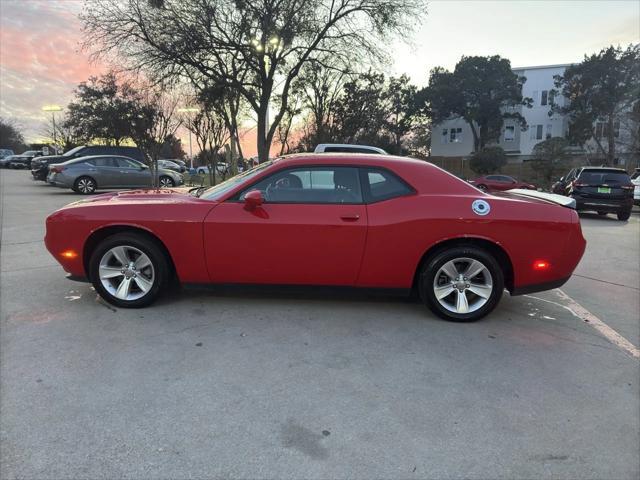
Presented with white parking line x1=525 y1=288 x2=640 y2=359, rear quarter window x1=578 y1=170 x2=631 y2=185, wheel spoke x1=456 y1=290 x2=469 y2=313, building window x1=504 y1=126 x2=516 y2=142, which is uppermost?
building window x1=504 y1=126 x2=516 y2=142

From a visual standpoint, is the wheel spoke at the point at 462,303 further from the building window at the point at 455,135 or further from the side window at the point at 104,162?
the building window at the point at 455,135

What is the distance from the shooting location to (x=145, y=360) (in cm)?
321

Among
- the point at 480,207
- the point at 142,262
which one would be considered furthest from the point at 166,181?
the point at 480,207

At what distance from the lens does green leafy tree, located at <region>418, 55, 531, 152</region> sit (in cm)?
4859

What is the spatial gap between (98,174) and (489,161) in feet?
107

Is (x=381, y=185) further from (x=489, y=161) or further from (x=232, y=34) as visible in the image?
(x=489, y=161)

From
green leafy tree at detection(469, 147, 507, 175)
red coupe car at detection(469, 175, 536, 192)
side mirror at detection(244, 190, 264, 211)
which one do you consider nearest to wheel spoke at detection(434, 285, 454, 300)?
side mirror at detection(244, 190, 264, 211)

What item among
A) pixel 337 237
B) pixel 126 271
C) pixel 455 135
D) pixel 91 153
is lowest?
pixel 126 271

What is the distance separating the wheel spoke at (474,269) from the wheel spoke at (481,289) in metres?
0.10

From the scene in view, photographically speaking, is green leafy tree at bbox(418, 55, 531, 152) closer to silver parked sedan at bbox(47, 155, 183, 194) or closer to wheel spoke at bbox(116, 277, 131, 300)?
silver parked sedan at bbox(47, 155, 183, 194)

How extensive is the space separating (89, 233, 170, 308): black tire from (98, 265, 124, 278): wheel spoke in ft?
0.12

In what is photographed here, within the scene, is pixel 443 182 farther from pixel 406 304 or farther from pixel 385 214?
pixel 406 304

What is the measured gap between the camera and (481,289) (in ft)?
13.5

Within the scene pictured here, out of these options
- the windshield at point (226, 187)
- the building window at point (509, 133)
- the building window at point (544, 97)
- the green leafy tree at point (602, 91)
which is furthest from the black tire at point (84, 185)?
the building window at point (544, 97)
